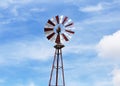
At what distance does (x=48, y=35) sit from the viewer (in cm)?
8106

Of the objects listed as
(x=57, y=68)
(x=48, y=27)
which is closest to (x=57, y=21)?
(x=48, y=27)

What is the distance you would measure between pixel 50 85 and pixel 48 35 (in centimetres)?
780

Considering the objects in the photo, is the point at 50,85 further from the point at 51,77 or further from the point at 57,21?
the point at 57,21

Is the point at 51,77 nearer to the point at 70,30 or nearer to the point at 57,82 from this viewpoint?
the point at 57,82

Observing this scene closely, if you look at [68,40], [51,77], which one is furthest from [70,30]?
[51,77]

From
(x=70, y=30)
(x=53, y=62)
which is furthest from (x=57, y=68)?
(x=70, y=30)

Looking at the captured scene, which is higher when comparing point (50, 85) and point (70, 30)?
point (70, 30)

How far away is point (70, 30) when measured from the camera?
81562 mm

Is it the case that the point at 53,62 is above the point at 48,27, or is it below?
below

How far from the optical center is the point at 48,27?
81250 millimetres

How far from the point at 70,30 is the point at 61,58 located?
465cm

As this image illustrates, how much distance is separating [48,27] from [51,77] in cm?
784

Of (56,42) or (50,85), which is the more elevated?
(56,42)

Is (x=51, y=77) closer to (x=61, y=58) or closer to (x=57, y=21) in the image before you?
(x=61, y=58)
